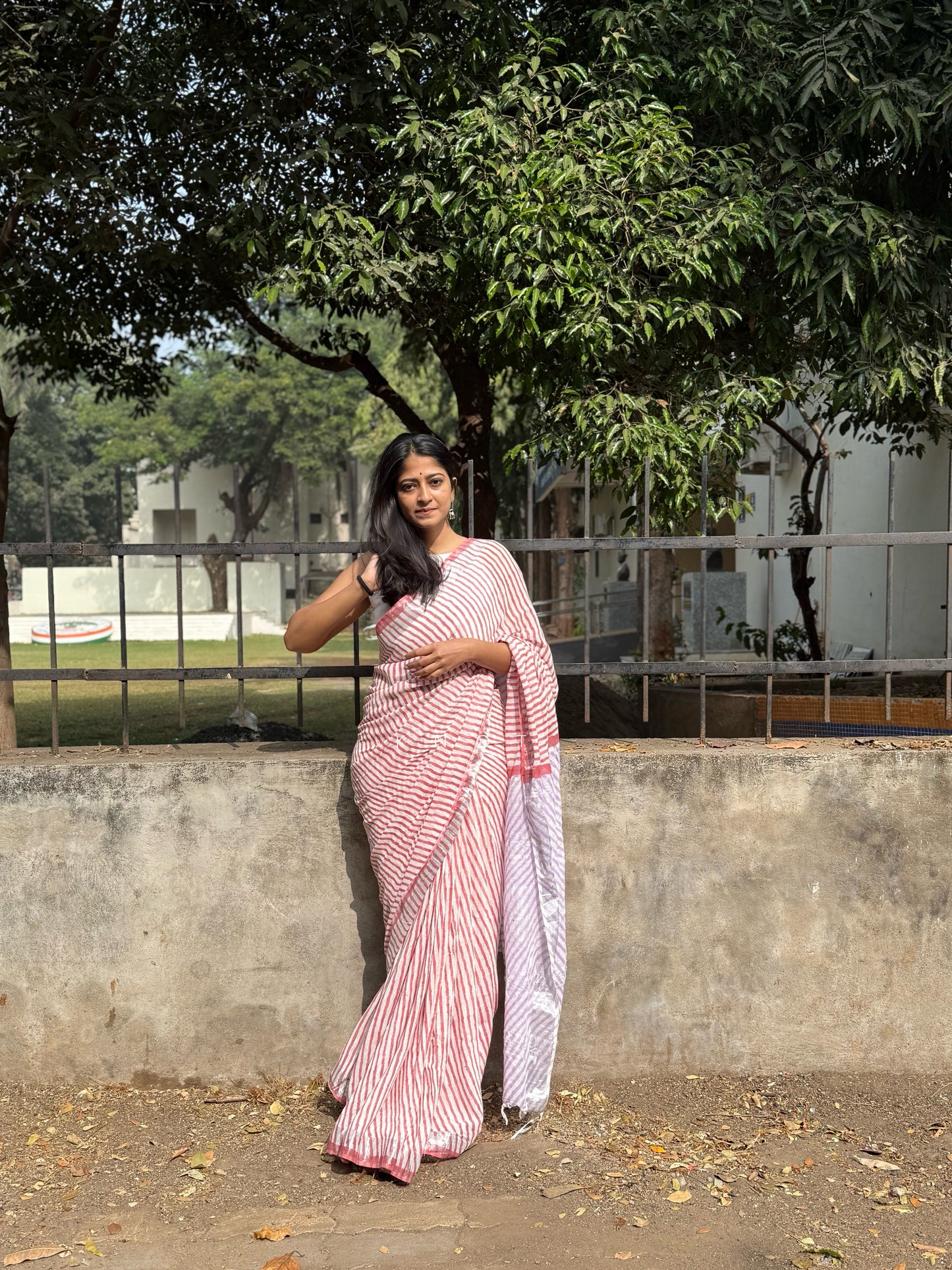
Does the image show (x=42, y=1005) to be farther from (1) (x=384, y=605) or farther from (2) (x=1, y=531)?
(2) (x=1, y=531)

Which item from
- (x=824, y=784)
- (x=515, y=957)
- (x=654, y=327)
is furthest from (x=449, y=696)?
(x=654, y=327)

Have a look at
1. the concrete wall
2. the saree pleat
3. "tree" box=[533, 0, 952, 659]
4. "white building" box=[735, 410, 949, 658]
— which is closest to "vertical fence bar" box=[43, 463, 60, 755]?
the saree pleat

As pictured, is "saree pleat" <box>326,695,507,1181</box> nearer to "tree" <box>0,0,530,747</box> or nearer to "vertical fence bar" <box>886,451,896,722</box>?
"vertical fence bar" <box>886,451,896,722</box>

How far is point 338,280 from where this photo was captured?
4.55 metres

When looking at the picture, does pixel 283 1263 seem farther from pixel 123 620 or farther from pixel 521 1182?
pixel 123 620

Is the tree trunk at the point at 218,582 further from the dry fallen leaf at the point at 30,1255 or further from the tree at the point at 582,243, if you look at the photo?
the dry fallen leaf at the point at 30,1255

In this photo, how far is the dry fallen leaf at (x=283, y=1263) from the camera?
93.9 inches

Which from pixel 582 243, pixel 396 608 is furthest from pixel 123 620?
pixel 582 243

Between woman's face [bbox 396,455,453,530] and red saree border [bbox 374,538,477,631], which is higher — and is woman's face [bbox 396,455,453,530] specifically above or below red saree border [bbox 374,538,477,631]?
above

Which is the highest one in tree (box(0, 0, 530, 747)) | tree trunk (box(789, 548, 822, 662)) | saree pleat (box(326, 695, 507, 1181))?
tree (box(0, 0, 530, 747))

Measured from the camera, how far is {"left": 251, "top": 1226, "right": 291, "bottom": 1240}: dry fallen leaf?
98.4 inches

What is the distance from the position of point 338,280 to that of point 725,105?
1.76m

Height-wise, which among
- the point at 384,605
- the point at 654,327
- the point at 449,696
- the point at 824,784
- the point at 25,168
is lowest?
the point at 824,784

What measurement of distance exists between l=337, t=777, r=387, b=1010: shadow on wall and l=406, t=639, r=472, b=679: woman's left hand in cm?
56
